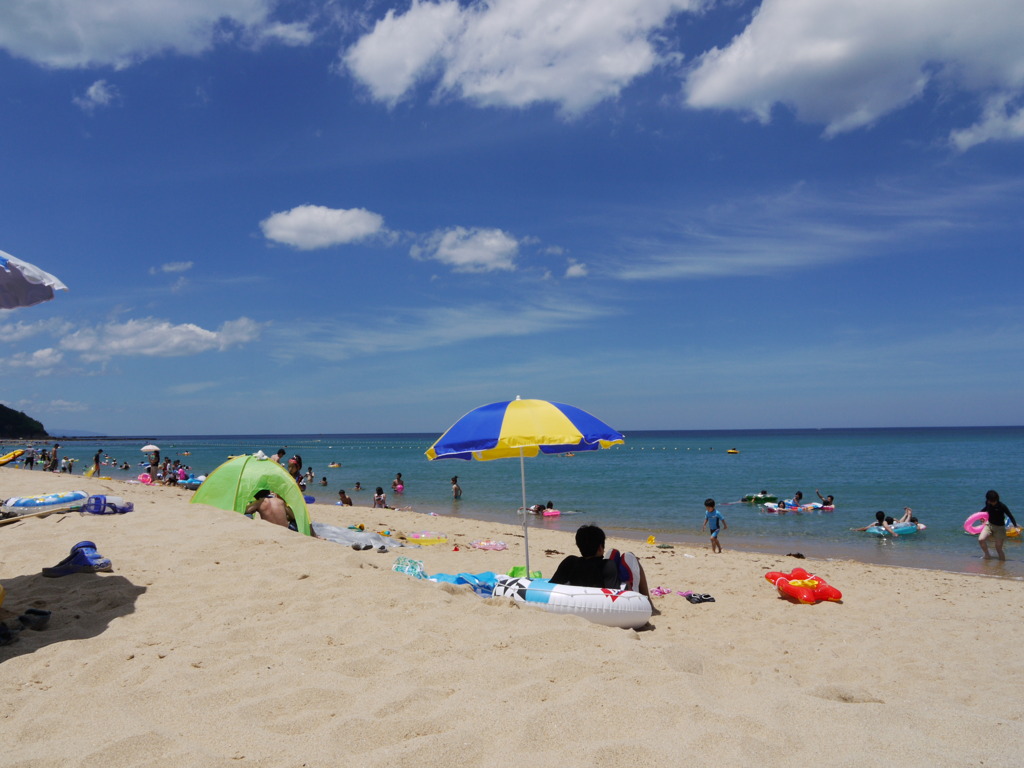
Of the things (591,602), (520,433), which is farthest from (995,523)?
(520,433)

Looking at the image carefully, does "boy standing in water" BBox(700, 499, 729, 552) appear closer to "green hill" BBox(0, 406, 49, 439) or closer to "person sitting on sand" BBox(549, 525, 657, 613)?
"person sitting on sand" BBox(549, 525, 657, 613)

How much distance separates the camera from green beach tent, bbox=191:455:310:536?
9.34 metres

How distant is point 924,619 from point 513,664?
6.41 m

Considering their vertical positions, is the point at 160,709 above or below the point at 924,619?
above

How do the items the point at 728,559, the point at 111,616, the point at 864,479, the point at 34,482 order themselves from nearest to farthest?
the point at 111,616 < the point at 728,559 < the point at 34,482 < the point at 864,479

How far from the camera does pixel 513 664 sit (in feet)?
12.4

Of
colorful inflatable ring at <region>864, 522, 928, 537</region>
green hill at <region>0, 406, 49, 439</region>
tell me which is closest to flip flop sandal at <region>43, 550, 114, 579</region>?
colorful inflatable ring at <region>864, 522, 928, 537</region>

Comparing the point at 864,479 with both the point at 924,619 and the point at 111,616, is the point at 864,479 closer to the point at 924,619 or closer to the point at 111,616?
the point at 924,619

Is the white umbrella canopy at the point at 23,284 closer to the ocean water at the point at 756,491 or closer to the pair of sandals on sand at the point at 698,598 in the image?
the pair of sandals on sand at the point at 698,598

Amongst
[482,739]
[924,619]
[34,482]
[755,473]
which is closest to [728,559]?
[924,619]

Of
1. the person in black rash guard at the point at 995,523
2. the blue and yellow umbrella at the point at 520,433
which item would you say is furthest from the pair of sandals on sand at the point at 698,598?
the person in black rash guard at the point at 995,523

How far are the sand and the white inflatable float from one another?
1.22 feet

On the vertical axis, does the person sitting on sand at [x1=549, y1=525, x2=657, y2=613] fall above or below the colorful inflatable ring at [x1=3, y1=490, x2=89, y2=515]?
below

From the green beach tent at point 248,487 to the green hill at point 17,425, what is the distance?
108719 mm
